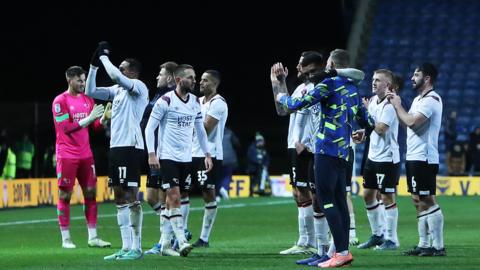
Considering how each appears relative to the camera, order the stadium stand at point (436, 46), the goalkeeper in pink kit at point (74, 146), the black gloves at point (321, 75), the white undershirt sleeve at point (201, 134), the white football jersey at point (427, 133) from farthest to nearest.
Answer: the stadium stand at point (436, 46) < the goalkeeper in pink kit at point (74, 146) < the white undershirt sleeve at point (201, 134) < the white football jersey at point (427, 133) < the black gloves at point (321, 75)

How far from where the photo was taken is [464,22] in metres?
40.4

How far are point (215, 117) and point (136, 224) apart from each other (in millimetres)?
2846

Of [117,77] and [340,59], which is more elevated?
[340,59]

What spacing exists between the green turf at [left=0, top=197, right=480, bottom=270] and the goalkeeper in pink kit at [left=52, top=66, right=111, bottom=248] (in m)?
0.63

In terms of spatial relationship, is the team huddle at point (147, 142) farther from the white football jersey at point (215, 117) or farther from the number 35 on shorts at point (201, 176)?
the white football jersey at point (215, 117)

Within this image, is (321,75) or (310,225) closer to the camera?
(321,75)

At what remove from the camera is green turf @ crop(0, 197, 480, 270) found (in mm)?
12594

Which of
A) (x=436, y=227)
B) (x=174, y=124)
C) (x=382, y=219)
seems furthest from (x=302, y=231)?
(x=174, y=124)

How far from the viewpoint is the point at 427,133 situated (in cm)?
1366

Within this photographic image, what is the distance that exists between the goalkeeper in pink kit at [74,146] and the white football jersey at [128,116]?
234 centimetres

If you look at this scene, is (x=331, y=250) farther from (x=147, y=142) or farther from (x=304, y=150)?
(x=147, y=142)

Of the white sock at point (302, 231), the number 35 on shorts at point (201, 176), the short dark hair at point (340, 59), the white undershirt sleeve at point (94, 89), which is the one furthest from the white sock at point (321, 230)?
the white undershirt sleeve at point (94, 89)

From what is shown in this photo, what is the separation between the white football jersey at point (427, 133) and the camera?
13.5 m

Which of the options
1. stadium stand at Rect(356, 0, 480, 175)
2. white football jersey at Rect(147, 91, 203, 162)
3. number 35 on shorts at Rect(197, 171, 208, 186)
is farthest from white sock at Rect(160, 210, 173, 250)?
stadium stand at Rect(356, 0, 480, 175)
